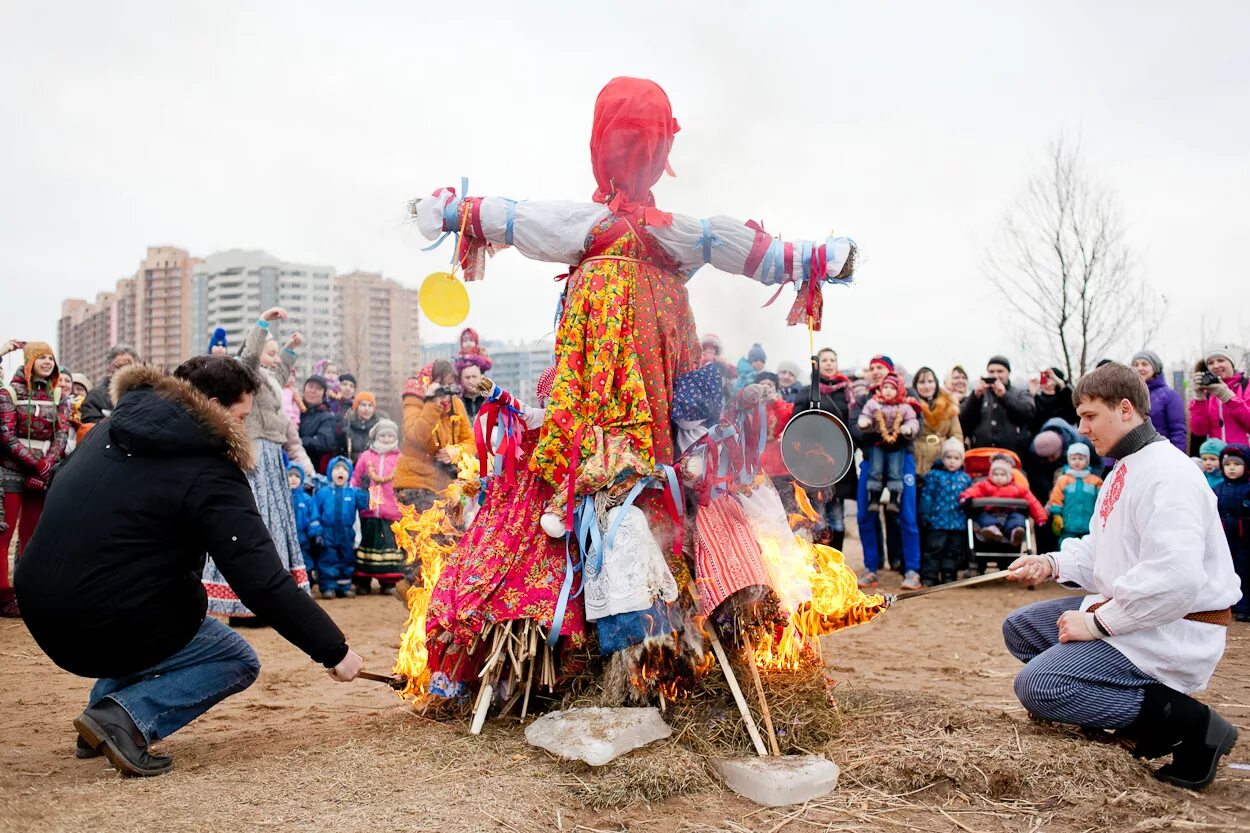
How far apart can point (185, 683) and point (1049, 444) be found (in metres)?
7.61

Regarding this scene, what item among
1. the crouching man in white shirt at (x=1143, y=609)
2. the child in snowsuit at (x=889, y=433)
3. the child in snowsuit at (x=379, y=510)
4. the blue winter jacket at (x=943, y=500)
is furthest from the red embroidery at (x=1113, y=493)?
the child in snowsuit at (x=379, y=510)

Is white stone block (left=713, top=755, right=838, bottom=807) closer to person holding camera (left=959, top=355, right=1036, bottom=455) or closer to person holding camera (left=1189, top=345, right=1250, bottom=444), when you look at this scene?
Result: person holding camera (left=1189, top=345, right=1250, bottom=444)

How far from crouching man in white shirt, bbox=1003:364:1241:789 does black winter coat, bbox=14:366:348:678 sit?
8.94ft

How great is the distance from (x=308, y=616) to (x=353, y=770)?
1.85 ft

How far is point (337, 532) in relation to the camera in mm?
8688

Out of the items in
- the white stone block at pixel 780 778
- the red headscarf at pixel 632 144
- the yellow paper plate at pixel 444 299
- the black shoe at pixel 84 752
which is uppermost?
the red headscarf at pixel 632 144

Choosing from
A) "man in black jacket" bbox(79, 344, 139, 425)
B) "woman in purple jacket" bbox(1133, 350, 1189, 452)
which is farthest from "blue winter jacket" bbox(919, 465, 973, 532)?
"man in black jacket" bbox(79, 344, 139, 425)

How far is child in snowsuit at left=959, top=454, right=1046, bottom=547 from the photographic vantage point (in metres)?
8.73

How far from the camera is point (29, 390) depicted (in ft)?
24.4

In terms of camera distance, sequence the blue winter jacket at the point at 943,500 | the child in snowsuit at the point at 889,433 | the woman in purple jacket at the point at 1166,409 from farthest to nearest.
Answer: the blue winter jacket at the point at 943,500
the child in snowsuit at the point at 889,433
the woman in purple jacket at the point at 1166,409

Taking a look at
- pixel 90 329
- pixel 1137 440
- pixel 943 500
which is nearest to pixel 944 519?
pixel 943 500

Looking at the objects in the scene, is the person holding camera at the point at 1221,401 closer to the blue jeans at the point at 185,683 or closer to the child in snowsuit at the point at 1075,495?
the child in snowsuit at the point at 1075,495

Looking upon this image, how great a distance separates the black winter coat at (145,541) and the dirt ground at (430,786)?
1.48 ft

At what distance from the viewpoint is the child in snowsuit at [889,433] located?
853 centimetres
